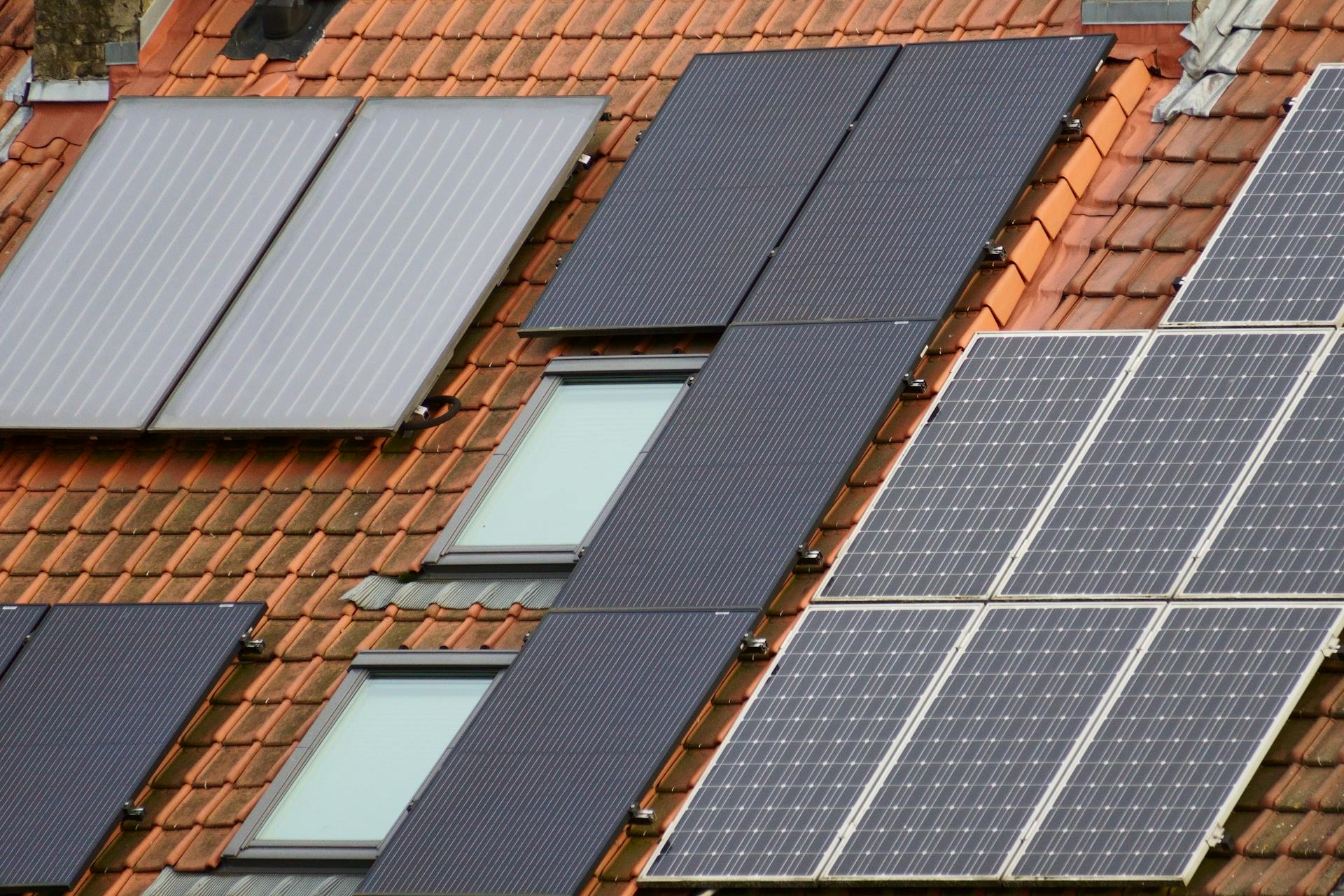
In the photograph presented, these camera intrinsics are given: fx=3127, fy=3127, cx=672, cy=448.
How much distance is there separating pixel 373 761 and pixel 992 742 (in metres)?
3.75

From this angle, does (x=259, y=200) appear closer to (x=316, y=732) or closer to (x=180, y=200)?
(x=180, y=200)

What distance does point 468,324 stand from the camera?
64.3 feet

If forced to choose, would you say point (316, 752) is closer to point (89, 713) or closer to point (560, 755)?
point (89, 713)

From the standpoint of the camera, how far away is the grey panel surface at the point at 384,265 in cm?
1942

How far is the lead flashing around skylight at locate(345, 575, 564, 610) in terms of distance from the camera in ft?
59.5

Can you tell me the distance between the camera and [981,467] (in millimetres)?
17266

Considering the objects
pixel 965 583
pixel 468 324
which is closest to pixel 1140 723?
pixel 965 583

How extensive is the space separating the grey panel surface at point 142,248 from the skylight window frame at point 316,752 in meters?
2.74

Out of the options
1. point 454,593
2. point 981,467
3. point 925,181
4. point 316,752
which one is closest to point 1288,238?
point 981,467

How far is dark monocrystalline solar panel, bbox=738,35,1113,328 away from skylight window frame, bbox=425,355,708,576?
605 millimetres

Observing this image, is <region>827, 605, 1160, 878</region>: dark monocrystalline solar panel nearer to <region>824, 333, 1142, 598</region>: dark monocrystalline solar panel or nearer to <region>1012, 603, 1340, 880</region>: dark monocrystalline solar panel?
<region>1012, 603, 1340, 880</region>: dark monocrystalline solar panel

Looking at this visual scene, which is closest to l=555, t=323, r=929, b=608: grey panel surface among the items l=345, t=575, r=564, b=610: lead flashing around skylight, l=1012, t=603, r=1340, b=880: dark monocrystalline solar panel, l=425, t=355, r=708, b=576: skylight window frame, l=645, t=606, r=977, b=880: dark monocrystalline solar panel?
l=425, t=355, r=708, b=576: skylight window frame

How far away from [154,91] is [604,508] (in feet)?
20.5

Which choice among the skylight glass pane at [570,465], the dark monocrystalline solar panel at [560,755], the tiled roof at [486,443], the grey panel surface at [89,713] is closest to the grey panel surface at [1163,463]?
the tiled roof at [486,443]
